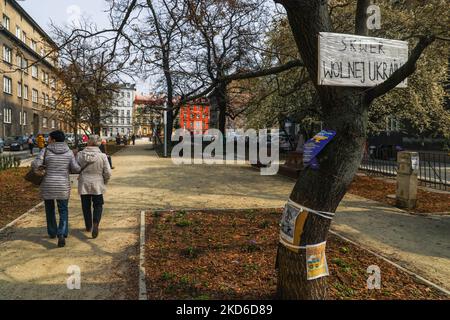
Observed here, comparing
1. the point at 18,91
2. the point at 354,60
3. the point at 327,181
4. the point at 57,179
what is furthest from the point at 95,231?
the point at 18,91

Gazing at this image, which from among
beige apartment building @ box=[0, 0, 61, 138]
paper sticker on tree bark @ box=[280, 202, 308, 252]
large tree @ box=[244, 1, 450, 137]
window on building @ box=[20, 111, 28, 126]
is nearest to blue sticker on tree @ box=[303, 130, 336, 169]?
paper sticker on tree bark @ box=[280, 202, 308, 252]

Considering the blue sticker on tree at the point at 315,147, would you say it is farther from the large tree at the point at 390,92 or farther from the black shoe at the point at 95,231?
the large tree at the point at 390,92

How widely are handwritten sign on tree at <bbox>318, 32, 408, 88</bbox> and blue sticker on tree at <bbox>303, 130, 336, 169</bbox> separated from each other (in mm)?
477

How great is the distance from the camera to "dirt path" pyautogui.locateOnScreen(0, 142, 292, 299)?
4086mm

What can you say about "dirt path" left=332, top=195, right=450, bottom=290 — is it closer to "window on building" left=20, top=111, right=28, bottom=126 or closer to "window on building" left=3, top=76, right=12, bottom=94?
"window on building" left=3, top=76, right=12, bottom=94

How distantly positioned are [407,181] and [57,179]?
7886mm

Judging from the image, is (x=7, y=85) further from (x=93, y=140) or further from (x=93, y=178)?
(x=93, y=178)

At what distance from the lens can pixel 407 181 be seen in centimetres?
884
